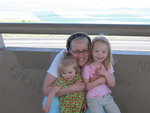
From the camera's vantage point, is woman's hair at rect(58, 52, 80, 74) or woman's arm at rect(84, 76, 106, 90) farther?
woman's arm at rect(84, 76, 106, 90)

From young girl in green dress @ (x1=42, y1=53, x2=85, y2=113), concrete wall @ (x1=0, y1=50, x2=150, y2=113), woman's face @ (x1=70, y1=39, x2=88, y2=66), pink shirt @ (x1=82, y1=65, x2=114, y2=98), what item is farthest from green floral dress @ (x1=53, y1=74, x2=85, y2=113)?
concrete wall @ (x1=0, y1=50, x2=150, y2=113)

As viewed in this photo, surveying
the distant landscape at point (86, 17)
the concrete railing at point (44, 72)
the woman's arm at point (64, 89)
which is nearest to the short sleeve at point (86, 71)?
the woman's arm at point (64, 89)

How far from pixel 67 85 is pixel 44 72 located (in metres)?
0.73

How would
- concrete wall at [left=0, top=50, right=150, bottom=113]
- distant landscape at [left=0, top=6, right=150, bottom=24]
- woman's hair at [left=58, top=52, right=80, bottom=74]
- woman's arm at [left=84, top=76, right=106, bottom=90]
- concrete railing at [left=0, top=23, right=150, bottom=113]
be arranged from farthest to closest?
distant landscape at [left=0, top=6, right=150, bottom=24] < concrete wall at [left=0, top=50, right=150, bottom=113] < concrete railing at [left=0, top=23, right=150, bottom=113] < woman's arm at [left=84, top=76, right=106, bottom=90] < woman's hair at [left=58, top=52, right=80, bottom=74]

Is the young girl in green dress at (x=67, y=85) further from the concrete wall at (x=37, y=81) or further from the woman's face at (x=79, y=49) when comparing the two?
the concrete wall at (x=37, y=81)

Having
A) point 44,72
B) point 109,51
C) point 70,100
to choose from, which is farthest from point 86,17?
point 70,100

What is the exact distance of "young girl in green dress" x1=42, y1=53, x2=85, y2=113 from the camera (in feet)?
7.98

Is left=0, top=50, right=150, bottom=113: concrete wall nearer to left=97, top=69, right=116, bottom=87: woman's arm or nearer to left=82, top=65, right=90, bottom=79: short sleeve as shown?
left=97, top=69, right=116, bottom=87: woman's arm

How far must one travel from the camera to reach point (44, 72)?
10.5ft

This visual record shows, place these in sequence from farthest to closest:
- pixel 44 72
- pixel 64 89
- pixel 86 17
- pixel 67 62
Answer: pixel 86 17 → pixel 44 72 → pixel 64 89 → pixel 67 62

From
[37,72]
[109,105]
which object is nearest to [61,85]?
[109,105]

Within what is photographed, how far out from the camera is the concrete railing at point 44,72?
9.09ft

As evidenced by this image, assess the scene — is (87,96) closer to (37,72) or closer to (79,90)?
(79,90)

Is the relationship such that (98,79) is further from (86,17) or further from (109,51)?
(86,17)
